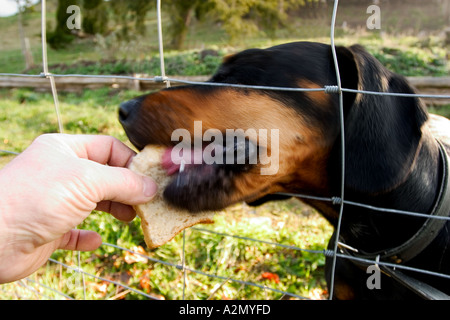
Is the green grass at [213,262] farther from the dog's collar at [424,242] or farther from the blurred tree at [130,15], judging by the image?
the blurred tree at [130,15]

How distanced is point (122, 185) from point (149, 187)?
0.12 metres

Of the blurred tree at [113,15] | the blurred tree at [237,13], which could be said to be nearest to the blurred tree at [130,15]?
the blurred tree at [113,15]

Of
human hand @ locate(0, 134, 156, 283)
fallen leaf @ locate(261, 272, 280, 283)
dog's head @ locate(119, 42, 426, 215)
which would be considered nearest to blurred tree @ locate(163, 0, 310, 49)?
fallen leaf @ locate(261, 272, 280, 283)

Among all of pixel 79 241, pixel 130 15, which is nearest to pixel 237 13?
pixel 130 15

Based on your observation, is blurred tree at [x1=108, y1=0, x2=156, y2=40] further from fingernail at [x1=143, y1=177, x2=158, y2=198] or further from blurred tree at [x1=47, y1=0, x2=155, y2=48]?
fingernail at [x1=143, y1=177, x2=158, y2=198]

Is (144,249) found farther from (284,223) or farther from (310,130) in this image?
(310,130)

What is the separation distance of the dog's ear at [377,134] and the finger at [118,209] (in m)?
0.98

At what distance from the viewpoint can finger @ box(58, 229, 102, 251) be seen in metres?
1.81

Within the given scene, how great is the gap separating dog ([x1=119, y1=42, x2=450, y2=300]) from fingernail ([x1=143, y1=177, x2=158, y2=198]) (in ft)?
0.20

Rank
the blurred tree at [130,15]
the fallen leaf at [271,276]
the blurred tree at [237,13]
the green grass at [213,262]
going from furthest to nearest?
the blurred tree at [130,15] < the blurred tree at [237,13] < the fallen leaf at [271,276] < the green grass at [213,262]

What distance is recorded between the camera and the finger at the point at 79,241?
181 cm
